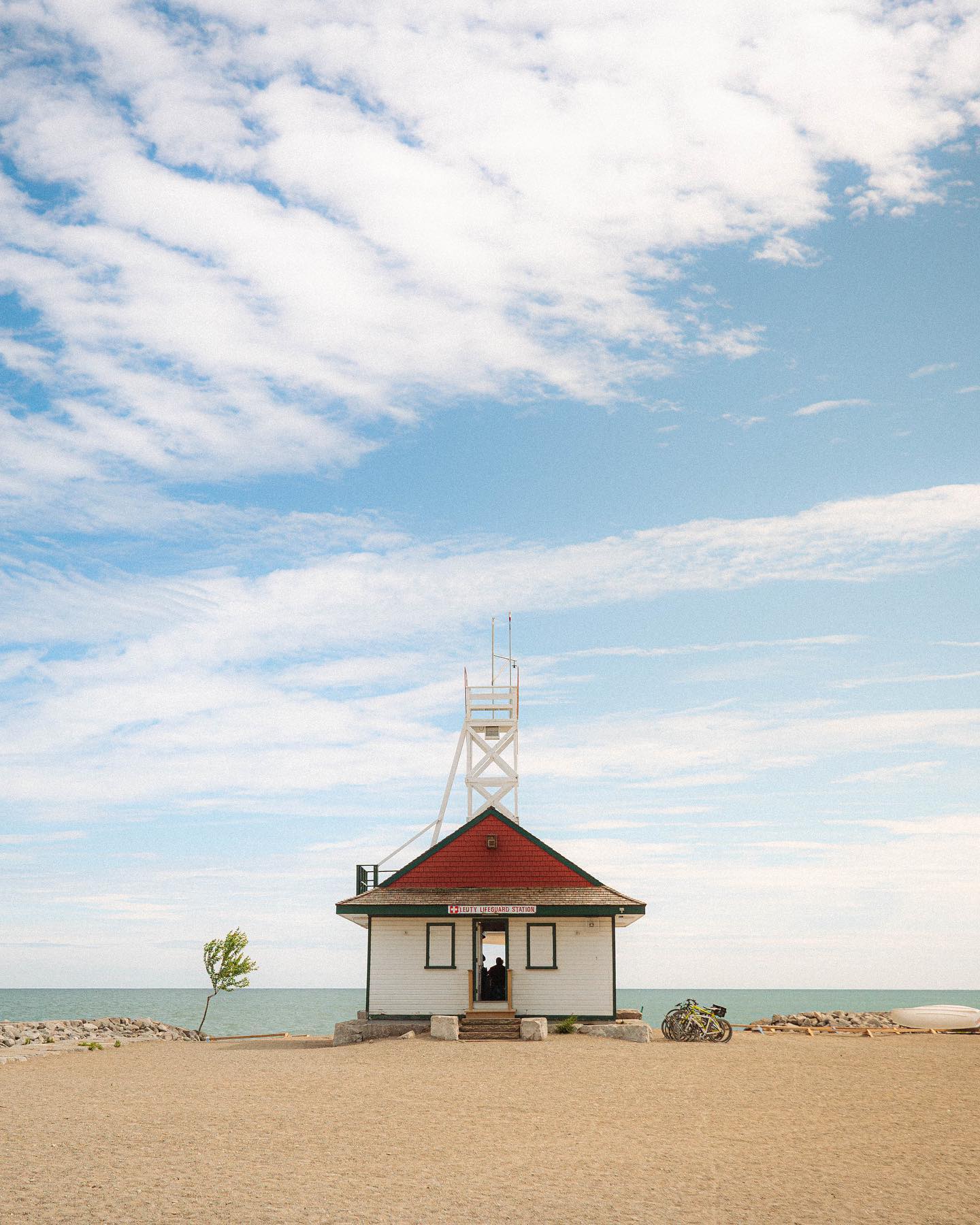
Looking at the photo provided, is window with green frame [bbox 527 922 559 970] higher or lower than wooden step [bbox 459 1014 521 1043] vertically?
higher

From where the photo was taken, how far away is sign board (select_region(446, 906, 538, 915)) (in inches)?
1094

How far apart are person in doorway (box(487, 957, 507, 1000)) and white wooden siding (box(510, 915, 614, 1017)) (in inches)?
38.1

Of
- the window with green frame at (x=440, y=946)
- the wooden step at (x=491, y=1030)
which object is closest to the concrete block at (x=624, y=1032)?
the wooden step at (x=491, y=1030)

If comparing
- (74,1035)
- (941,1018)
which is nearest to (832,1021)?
(941,1018)

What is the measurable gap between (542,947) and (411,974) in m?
3.48

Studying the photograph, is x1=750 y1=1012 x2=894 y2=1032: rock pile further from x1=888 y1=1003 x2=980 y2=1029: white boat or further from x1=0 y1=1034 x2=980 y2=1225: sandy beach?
x1=0 y1=1034 x2=980 y2=1225: sandy beach

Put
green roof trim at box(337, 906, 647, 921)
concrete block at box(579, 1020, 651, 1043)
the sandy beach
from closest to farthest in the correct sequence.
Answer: the sandy beach, concrete block at box(579, 1020, 651, 1043), green roof trim at box(337, 906, 647, 921)

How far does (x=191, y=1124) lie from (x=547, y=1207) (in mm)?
6318

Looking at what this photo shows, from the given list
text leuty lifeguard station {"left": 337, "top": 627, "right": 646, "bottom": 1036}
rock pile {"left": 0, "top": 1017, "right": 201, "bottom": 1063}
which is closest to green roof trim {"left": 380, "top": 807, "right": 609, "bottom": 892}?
text leuty lifeguard station {"left": 337, "top": 627, "right": 646, "bottom": 1036}

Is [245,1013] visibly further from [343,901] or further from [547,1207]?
[547,1207]

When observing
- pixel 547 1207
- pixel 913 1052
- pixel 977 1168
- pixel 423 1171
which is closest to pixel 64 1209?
pixel 423 1171

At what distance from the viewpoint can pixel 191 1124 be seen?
49.1 feet

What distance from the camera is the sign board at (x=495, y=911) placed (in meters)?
27.8

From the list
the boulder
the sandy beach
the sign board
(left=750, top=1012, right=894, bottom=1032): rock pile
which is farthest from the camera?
(left=750, top=1012, right=894, bottom=1032): rock pile
